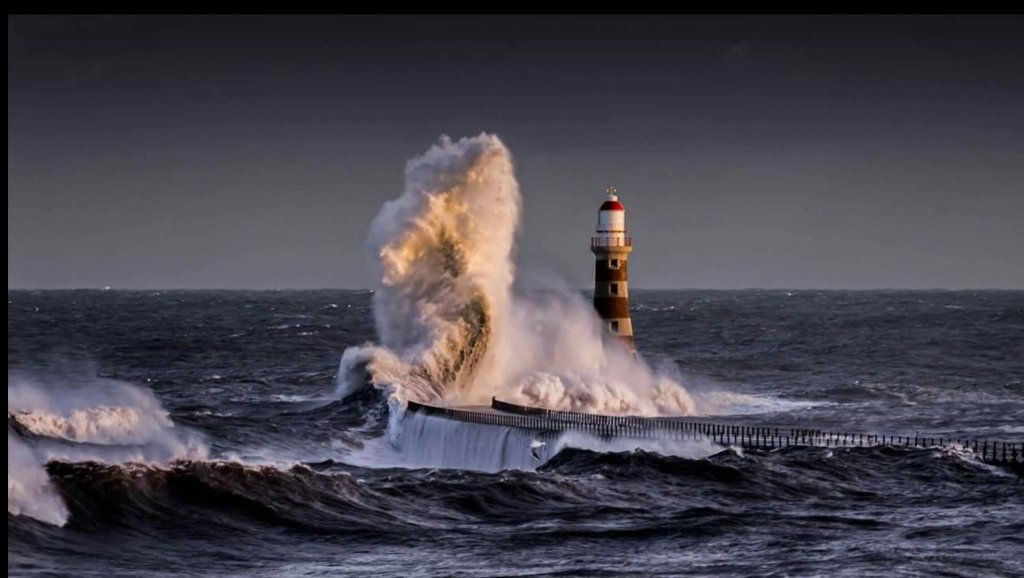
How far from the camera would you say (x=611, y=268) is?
46.4m

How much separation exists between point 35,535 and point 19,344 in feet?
222

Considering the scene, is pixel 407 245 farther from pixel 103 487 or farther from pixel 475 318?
pixel 103 487

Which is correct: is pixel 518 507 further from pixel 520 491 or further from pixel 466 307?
pixel 466 307

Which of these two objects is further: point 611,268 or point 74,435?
point 611,268

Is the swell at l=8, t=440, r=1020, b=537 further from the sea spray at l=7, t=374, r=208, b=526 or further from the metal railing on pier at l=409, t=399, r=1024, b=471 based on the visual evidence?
Answer: the metal railing on pier at l=409, t=399, r=1024, b=471

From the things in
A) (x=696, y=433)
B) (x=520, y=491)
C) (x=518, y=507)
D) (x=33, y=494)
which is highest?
(x=696, y=433)

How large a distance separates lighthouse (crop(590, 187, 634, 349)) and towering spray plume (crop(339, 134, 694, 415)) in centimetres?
95

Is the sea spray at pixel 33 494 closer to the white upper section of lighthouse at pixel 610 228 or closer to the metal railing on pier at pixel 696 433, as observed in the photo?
the metal railing on pier at pixel 696 433

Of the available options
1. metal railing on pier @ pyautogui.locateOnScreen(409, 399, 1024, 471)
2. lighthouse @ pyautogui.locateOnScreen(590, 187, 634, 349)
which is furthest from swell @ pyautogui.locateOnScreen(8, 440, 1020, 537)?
lighthouse @ pyautogui.locateOnScreen(590, 187, 634, 349)

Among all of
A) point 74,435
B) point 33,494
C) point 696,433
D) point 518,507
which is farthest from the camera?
point 74,435

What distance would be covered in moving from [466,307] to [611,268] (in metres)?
5.60

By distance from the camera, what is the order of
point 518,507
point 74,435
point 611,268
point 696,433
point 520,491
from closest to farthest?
1. point 518,507
2. point 520,491
3. point 696,433
4. point 74,435
5. point 611,268

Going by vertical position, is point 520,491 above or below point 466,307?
below

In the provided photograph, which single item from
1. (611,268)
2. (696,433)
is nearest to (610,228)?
(611,268)
